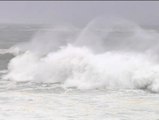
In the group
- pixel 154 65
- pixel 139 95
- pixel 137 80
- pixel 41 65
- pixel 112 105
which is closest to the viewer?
pixel 112 105

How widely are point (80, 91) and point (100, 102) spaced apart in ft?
7.13

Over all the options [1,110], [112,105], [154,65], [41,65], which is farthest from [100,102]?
[41,65]

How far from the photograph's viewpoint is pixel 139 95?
46.1 ft

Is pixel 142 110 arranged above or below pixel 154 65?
below

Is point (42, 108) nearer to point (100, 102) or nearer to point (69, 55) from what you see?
point (100, 102)

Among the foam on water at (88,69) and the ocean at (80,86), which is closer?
the ocean at (80,86)

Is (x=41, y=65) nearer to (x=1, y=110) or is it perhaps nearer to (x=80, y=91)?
(x=80, y=91)

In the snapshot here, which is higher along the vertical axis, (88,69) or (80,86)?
(88,69)

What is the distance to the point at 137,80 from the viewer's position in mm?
16109

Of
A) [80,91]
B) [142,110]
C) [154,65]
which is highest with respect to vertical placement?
[154,65]

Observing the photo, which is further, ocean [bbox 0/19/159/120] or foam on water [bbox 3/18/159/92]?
foam on water [bbox 3/18/159/92]

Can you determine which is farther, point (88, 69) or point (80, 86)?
point (88, 69)

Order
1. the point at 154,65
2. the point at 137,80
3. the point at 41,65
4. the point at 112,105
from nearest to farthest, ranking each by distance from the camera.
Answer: the point at 112,105 → the point at 137,80 → the point at 154,65 → the point at 41,65

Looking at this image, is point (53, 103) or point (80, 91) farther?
point (80, 91)
